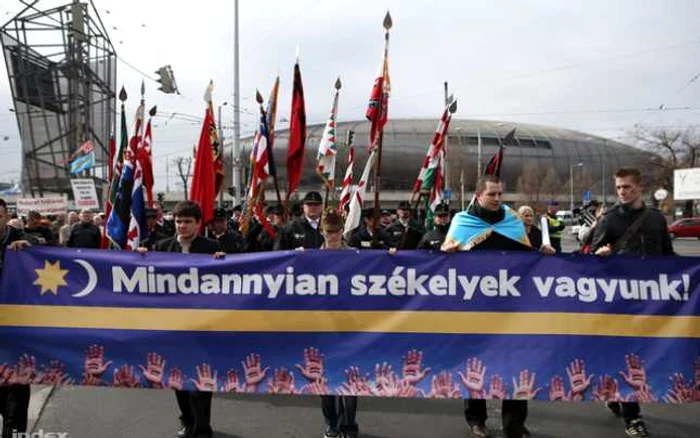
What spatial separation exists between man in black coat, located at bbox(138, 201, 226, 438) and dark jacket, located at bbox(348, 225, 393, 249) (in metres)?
2.30

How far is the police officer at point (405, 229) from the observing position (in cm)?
844

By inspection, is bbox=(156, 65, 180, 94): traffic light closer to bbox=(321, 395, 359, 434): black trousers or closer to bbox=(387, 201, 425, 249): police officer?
bbox=(387, 201, 425, 249): police officer

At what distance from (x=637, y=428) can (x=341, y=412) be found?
218 centimetres

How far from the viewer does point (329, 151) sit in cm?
713

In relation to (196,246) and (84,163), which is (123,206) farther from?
(84,163)

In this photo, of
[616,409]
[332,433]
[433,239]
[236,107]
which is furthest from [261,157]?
[236,107]

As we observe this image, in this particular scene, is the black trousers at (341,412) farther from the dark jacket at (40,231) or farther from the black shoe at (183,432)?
the dark jacket at (40,231)

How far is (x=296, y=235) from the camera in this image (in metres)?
5.95

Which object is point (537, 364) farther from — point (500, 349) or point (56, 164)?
point (56, 164)

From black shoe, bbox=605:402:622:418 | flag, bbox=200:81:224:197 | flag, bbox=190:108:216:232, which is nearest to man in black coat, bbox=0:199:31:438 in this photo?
flag, bbox=190:108:216:232

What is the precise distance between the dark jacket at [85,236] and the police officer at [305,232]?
16.7 ft

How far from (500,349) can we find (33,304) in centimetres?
331

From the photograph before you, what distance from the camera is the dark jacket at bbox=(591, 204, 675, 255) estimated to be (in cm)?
439

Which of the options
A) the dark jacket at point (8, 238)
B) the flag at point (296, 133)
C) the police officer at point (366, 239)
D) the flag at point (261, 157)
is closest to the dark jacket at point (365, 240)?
the police officer at point (366, 239)
